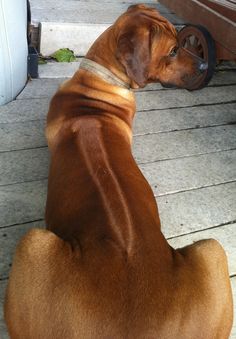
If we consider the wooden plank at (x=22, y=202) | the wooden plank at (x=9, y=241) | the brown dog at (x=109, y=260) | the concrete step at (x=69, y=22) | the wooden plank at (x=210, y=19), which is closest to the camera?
the brown dog at (x=109, y=260)

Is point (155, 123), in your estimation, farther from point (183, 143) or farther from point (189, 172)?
point (189, 172)

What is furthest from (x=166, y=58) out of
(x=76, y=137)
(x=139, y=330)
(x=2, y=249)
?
(x=139, y=330)

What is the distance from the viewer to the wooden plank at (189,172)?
2.91 m

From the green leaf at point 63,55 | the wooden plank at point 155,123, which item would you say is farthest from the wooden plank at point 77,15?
the wooden plank at point 155,123

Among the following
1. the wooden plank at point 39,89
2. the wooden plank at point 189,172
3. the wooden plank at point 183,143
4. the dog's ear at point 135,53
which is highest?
the dog's ear at point 135,53

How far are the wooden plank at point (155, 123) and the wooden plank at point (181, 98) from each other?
80 millimetres

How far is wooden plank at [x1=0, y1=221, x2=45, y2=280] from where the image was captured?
2.16 meters

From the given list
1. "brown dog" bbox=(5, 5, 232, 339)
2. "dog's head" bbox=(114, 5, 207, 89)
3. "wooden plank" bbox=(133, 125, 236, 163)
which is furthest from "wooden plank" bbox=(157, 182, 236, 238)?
"dog's head" bbox=(114, 5, 207, 89)

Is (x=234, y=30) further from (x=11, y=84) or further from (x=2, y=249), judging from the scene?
(x=2, y=249)

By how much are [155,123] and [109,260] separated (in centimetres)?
210

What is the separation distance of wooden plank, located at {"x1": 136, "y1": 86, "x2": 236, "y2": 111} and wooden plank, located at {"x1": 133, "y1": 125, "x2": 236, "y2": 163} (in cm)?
40

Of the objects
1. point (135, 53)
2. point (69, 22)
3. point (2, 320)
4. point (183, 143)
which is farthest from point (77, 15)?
point (2, 320)

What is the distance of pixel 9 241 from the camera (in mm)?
2293

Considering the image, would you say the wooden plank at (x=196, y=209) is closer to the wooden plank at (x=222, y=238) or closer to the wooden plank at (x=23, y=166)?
the wooden plank at (x=222, y=238)
